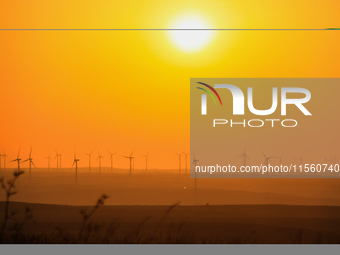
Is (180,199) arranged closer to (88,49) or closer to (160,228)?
(160,228)

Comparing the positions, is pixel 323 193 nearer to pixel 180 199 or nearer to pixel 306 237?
pixel 306 237

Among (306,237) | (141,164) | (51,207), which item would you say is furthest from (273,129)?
(51,207)

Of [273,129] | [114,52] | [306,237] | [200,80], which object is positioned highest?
[114,52]

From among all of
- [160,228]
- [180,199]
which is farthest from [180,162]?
[160,228]

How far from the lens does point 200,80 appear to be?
5793 mm

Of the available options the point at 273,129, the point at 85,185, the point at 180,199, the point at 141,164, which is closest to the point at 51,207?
the point at 85,185

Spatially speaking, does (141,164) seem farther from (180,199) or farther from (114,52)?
(114,52)

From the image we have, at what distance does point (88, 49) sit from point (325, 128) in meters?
3.27

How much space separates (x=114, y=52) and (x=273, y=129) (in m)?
2.31

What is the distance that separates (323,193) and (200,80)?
7.13 ft

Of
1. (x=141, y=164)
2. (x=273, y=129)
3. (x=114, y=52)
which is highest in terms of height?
(x=114, y=52)

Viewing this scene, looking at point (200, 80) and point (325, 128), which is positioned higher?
point (200, 80)

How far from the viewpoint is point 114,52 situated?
19.3 ft

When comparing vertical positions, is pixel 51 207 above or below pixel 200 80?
below
